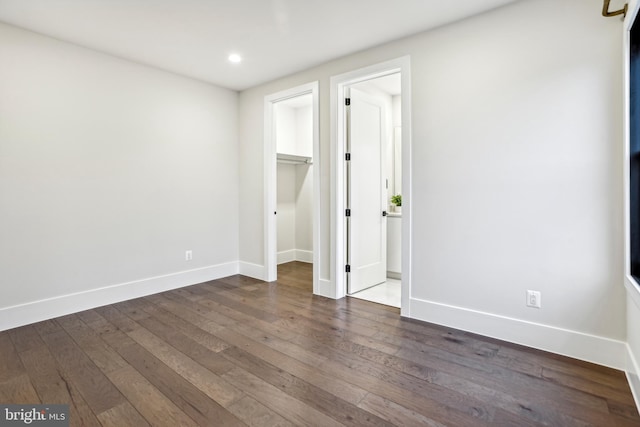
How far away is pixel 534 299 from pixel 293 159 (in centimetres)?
406

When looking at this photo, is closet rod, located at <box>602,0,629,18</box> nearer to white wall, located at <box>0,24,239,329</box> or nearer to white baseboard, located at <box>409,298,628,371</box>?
white baseboard, located at <box>409,298,628,371</box>

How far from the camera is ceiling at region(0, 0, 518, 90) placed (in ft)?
8.09

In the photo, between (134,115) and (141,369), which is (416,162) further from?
(134,115)

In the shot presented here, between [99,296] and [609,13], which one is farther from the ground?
[609,13]

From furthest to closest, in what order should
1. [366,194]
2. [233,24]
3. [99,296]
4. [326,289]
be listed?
1. [366,194]
2. [326,289]
3. [99,296]
4. [233,24]

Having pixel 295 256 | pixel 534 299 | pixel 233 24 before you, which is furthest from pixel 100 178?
pixel 534 299

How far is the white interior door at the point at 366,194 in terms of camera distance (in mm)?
3684

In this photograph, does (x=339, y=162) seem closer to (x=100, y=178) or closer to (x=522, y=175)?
(x=522, y=175)

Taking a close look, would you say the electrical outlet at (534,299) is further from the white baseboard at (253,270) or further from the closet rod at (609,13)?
the white baseboard at (253,270)

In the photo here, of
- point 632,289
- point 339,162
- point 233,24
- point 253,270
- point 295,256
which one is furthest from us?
point 295,256

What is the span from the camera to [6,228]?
9.07 ft

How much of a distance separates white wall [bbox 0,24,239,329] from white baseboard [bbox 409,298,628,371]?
2.95m

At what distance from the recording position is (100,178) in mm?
3330

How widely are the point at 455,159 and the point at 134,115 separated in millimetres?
3424
